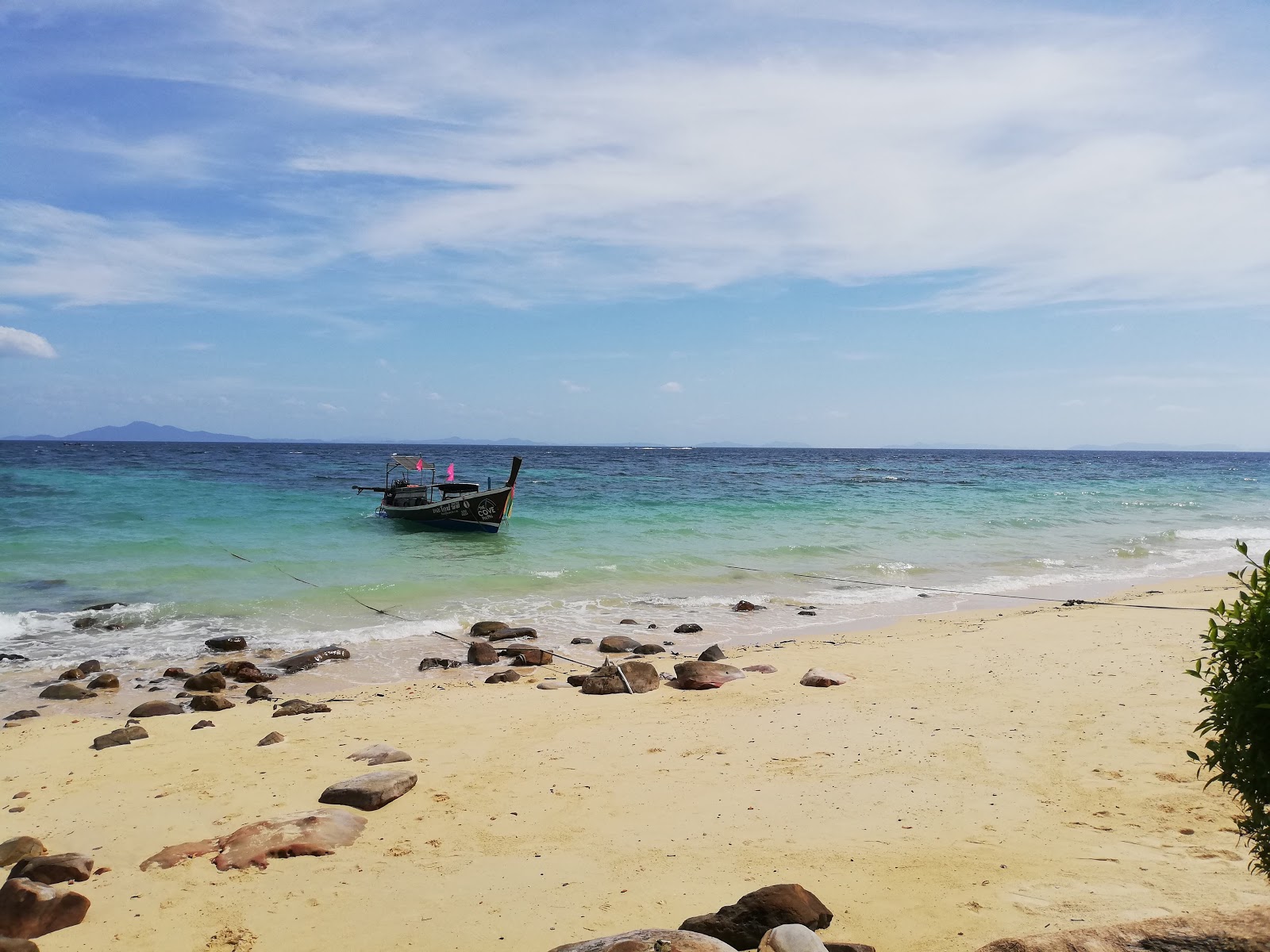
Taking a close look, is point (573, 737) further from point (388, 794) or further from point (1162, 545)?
point (1162, 545)

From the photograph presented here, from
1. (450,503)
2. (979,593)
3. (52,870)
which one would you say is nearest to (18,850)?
(52,870)

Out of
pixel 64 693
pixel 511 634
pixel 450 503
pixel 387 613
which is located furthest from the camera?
pixel 450 503

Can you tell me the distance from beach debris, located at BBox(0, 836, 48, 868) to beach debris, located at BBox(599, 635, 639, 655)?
6.94 metres

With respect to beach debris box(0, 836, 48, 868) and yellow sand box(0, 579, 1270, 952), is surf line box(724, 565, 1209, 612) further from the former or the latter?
beach debris box(0, 836, 48, 868)

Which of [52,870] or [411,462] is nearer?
[52,870]

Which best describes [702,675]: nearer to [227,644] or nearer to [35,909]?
[35,909]

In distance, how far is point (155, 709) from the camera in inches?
337

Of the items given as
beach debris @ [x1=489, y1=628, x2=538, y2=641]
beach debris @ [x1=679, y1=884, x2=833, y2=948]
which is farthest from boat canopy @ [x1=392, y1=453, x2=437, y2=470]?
beach debris @ [x1=679, y1=884, x2=833, y2=948]

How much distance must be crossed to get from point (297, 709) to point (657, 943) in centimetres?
630

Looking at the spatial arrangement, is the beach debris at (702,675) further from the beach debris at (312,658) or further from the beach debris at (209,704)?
the beach debris at (209,704)

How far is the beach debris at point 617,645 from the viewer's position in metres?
11.2

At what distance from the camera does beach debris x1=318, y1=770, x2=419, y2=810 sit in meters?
5.70

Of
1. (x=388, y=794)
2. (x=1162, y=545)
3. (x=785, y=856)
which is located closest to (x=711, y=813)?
(x=785, y=856)

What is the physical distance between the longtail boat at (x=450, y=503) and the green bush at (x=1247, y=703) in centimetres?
2105
